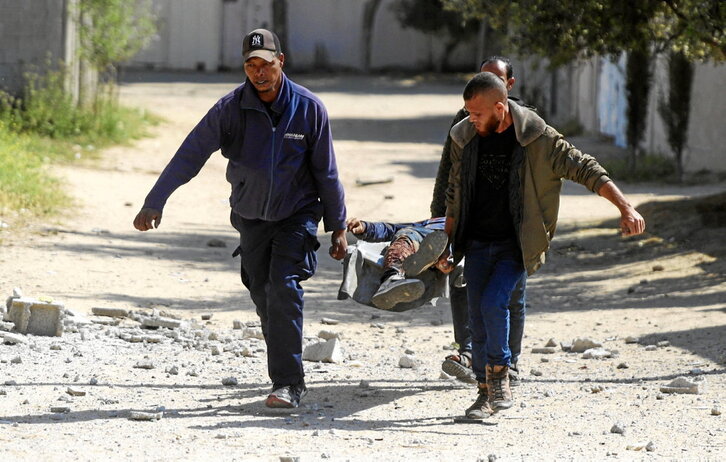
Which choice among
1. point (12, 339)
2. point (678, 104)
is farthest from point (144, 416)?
point (678, 104)

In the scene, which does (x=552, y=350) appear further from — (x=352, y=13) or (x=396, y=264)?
(x=352, y=13)

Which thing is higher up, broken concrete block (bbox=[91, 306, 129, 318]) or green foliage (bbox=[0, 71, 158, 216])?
green foliage (bbox=[0, 71, 158, 216])

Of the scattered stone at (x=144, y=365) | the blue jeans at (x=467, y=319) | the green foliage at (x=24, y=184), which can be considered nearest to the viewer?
the blue jeans at (x=467, y=319)

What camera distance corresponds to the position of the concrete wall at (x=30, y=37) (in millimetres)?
19391

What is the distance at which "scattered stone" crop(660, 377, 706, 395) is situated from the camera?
625cm

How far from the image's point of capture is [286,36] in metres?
45.5

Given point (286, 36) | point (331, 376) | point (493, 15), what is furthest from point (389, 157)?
point (286, 36)

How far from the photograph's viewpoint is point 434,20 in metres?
43.6

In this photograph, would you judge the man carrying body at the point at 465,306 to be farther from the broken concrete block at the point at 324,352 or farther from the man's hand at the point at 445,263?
the broken concrete block at the point at 324,352

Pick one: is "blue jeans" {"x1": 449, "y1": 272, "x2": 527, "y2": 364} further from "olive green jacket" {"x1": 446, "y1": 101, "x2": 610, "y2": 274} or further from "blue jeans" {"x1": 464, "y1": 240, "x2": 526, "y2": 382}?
"olive green jacket" {"x1": 446, "y1": 101, "x2": 610, "y2": 274}

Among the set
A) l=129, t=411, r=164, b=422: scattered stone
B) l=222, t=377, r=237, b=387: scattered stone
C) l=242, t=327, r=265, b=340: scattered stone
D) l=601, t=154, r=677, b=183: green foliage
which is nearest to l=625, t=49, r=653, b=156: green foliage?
l=601, t=154, r=677, b=183: green foliage

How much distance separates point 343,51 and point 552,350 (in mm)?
39802

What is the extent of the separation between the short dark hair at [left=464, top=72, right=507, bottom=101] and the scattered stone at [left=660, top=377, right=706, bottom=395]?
1.96 metres

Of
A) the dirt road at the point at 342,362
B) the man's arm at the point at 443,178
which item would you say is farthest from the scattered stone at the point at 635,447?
the man's arm at the point at 443,178
